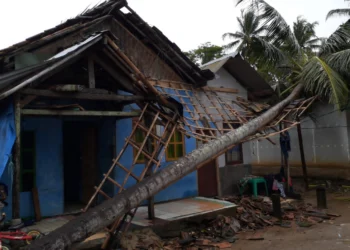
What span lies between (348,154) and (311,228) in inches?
295

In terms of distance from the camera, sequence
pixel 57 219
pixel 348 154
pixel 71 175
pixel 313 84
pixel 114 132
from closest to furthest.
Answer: pixel 57 219
pixel 114 132
pixel 71 175
pixel 313 84
pixel 348 154

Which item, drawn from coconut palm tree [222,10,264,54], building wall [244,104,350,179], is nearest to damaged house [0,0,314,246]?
building wall [244,104,350,179]

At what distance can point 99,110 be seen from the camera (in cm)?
842

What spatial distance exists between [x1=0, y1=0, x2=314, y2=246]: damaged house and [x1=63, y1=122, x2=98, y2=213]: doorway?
0.09 ft

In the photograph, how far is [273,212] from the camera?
28.2 ft

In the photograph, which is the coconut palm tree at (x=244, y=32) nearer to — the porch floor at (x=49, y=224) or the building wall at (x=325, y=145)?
the building wall at (x=325, y=145)

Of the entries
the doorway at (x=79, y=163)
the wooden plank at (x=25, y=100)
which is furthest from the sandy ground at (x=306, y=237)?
the wooden plank at (x=25, y=100)

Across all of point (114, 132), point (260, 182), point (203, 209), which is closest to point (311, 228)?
point (203, 209)

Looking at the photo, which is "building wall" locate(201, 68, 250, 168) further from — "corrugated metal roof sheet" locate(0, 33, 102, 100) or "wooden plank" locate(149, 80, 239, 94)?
"corrugated metal roof sheet" locate(0, 33, 102, 100)

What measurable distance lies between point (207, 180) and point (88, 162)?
3.82m

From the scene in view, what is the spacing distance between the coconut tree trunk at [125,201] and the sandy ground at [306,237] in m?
2.02

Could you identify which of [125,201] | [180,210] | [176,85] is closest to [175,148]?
[176,85]

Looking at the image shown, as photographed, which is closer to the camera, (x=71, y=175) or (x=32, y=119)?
(x=32, y=119)

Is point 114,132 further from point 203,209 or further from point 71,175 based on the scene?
point 203,209
